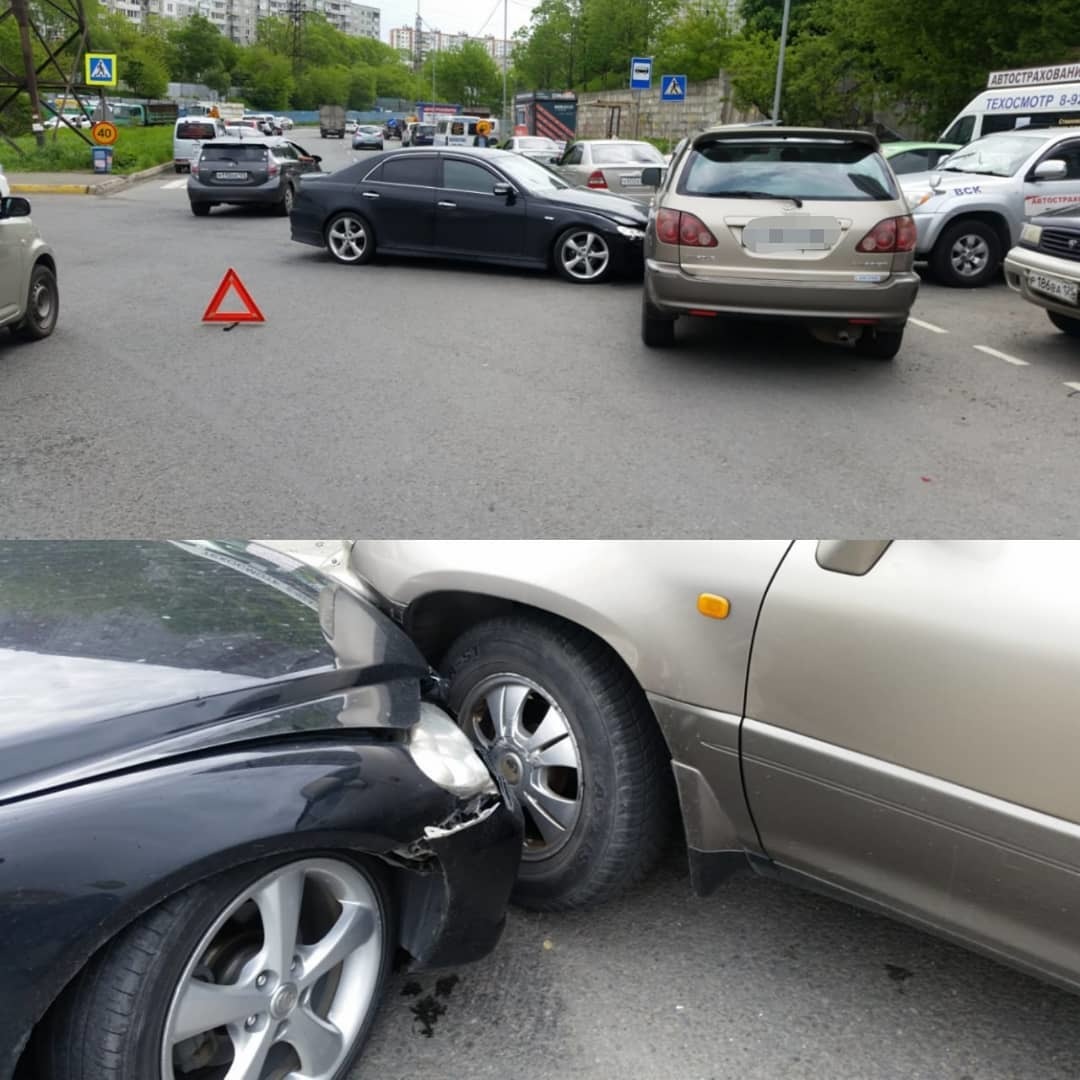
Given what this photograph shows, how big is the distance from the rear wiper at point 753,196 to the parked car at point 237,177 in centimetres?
1343

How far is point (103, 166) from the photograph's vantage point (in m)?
29.4

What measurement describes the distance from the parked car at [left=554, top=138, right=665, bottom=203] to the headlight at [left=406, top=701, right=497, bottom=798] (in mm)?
→ 15963

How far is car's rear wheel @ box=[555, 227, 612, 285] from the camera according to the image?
12.0 m

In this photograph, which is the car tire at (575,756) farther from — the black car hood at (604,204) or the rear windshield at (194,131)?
the rear windshield at (194,131)

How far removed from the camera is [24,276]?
8.46m

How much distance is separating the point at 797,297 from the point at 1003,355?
7.51 feet

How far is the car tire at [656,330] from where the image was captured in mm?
8602

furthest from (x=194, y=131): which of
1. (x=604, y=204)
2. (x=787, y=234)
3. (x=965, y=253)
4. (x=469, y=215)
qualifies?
(x=787, y=234)

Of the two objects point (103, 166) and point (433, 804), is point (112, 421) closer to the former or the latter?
point (433, 804)

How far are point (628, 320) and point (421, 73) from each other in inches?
5870

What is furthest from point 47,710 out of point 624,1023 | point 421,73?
point 421,73

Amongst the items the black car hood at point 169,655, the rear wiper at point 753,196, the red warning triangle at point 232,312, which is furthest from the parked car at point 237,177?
the black car hood at point 169,655

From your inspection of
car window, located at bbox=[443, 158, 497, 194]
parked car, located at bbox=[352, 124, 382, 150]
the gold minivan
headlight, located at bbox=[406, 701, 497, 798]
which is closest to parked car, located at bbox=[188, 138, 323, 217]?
car window, located at bbox=[443, 158, 497, 194]

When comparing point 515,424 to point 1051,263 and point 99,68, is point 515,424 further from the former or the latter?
point 99,68
